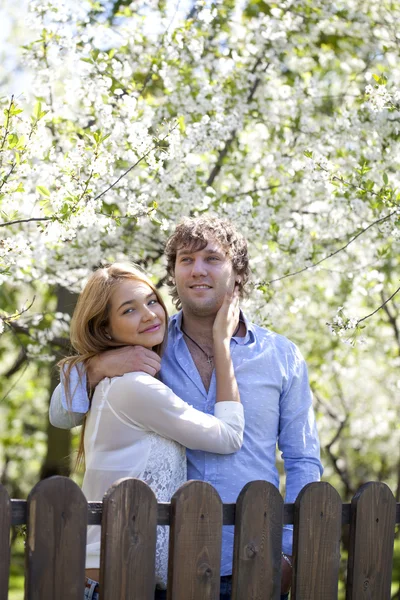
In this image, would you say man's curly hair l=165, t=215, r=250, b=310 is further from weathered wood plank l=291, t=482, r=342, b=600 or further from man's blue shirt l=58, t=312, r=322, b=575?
weathered wood plank l=291, t=482, r=342, b=600

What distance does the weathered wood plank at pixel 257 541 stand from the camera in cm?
262

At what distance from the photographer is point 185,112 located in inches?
204

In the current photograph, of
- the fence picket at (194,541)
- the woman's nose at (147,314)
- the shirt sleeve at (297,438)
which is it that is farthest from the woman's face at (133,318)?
the fence picket at (194,541)

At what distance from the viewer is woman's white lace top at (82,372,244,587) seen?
2.74 meters

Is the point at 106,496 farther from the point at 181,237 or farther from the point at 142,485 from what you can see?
the point at 181,237

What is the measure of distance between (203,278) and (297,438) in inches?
27.5

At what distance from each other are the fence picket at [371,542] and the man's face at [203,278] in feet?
2.92

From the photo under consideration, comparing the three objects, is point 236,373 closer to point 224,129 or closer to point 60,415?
point 60,415

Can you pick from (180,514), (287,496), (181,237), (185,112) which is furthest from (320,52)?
(180,514)

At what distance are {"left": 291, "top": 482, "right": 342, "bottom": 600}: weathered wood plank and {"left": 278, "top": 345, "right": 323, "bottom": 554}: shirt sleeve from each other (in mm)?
281

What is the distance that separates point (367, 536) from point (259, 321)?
78.1 inches

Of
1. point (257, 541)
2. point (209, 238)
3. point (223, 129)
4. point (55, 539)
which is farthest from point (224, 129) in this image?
point (55, 539)

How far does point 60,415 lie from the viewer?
301cm

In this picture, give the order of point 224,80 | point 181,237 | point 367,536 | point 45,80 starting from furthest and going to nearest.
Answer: point 224,80
point 45,80
point 181,237
point 367,536
